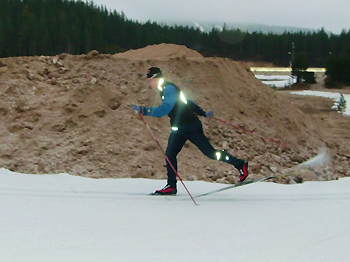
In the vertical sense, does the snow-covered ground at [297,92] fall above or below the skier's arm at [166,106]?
below

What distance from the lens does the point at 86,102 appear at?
33.0 feet

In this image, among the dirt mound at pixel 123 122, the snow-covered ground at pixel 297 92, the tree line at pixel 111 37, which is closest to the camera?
the dirt mound at pixel 123 122

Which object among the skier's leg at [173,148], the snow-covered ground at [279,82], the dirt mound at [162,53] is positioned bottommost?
the snow-covered ground at [279,82]

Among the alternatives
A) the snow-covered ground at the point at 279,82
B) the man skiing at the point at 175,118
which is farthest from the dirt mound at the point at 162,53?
the snow-covered ground at the point at 279,82

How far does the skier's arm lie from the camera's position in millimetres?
5535

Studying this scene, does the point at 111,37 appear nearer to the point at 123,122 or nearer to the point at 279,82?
the point at 279,82

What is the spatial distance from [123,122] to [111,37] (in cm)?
8130

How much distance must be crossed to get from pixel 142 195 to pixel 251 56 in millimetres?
109754

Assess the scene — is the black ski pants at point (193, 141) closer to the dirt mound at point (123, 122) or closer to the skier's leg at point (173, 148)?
the skier's leg at point (173, 148)

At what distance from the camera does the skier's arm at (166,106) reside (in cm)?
554

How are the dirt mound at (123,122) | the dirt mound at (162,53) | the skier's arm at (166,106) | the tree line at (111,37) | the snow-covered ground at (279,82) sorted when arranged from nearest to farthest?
the skier's arm at (166,106) → the dirt mound at (123,122) → the dirt mound at (162,53) → the snow-covered ground at (279,82) → the tree line at (111,37)

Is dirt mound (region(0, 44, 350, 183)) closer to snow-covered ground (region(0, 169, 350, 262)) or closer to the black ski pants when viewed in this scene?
snow-covered ground (region(0, 169, 350, 262))

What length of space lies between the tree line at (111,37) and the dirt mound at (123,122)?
4629 centimetres

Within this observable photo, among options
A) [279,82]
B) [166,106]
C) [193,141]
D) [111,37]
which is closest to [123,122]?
[193,141]
